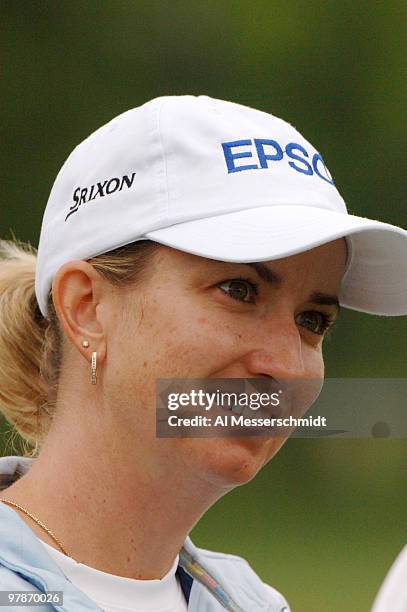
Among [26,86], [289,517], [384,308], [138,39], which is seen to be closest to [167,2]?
[138,39]

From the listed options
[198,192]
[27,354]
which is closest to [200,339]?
[198,192]

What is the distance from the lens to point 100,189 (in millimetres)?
1220

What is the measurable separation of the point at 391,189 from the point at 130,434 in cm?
433

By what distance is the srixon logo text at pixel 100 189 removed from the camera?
47.7 inches

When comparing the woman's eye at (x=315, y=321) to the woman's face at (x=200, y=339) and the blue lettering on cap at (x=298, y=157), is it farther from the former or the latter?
the blue lettering on cap at (x=298, y=157)

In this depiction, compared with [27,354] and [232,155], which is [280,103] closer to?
[27,354]

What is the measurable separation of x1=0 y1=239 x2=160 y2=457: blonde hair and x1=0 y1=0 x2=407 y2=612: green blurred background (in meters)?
2.95

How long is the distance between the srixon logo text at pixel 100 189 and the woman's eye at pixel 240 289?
5.7 inches

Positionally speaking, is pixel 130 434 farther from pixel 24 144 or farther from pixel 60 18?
pixel 60 18

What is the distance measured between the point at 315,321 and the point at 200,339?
6.6 inches

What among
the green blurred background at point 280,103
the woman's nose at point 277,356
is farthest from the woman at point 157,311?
the green blurred background at point 280,103

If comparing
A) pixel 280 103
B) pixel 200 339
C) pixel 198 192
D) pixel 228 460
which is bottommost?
pixel 228 460

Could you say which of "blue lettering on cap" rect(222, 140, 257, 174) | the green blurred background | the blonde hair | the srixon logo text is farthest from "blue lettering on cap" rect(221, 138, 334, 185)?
the green blurred background

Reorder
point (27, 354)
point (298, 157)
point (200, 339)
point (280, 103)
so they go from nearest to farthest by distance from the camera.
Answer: point (200, 339), point (298, 157), point (27, 354), point (280, 103)
